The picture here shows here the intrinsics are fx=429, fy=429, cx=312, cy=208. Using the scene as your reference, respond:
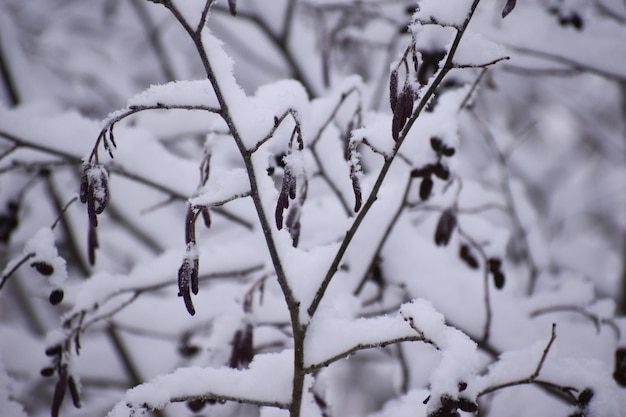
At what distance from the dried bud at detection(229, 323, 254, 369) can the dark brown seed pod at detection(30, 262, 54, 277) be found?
0.41m

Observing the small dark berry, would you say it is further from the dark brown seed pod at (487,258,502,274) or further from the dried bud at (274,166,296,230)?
A: the dried bud at (274,166,296,230)

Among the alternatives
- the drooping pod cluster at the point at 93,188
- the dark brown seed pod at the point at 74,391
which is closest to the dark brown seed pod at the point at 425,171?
the drooping pod cluster at the point at 93,188

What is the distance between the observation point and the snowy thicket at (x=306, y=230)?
675mm

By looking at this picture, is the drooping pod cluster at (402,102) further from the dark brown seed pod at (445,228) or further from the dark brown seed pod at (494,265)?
the dark brown seed pod at (494,265)

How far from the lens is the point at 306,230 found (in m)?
1.39

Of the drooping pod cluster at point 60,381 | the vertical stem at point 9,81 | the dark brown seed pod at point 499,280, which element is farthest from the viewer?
the vertical stem at point 9,81

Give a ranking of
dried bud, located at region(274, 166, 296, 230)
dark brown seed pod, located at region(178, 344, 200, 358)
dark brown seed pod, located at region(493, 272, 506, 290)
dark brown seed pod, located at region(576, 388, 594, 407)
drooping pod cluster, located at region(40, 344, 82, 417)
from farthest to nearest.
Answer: dark brown seed pod, located at region(178, 344, 200, 358) → dark brown seed pod, located at region(493, 272, 506, 290) → drooping pod cluster, located at region(40, 344, 82, 417) → dark brown seed pod, located at region(576, 388, 594, 407) → dried bud, located at region(274, 166, 296, 230)

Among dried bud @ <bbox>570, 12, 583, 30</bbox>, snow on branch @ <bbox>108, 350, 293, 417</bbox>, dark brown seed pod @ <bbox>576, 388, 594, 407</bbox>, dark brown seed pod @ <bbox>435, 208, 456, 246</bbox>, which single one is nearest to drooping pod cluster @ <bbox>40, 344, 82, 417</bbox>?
snow on branch @ <bbox>108, 350, 293, 417</bbox>

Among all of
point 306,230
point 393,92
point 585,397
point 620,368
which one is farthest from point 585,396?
point 306,230

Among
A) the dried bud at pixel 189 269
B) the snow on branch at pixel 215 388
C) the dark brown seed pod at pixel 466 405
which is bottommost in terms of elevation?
the dark brown seed pod at pixel 466 405

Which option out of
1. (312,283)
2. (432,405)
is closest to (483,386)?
(432,405)

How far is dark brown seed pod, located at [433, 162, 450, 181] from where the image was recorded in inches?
36.4

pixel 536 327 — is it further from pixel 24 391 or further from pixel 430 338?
pixel 24 391

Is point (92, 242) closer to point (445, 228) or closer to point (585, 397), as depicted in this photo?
point (445, 228)
